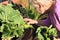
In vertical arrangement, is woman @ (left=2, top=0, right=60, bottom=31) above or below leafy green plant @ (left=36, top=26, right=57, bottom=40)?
above

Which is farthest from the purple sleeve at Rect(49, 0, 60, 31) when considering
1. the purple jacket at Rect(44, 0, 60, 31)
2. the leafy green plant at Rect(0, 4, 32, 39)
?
the leafy green plant at Rect(0, 4, 32, 39)

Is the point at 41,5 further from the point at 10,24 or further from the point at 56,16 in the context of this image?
the point at 10,24

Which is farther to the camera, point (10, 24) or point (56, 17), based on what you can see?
point (56, 17)

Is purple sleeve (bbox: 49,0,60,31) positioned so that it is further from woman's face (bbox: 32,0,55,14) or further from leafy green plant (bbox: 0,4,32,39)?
leafy green plant (bbox: 0,4,32,39)

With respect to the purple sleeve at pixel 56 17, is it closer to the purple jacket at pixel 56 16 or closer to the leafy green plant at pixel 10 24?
the purple jacket at pixel 56 16

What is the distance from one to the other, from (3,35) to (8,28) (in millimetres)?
37

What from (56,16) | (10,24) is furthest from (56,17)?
(10,24)

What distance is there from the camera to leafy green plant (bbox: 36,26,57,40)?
99 cm

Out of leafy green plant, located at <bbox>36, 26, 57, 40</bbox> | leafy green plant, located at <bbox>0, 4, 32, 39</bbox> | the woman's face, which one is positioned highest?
the woman's face

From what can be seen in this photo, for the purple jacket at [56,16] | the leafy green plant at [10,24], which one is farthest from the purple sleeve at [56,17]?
the leafy green plant at [10,24]

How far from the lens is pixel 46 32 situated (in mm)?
1009

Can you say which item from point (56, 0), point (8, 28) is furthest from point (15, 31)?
point (56, 0)

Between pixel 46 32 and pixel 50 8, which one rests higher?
pixel 50 8

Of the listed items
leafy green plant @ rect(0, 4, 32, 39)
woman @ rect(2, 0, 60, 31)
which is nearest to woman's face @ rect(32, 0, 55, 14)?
woman @ rect(2, 0, 60, 31)
